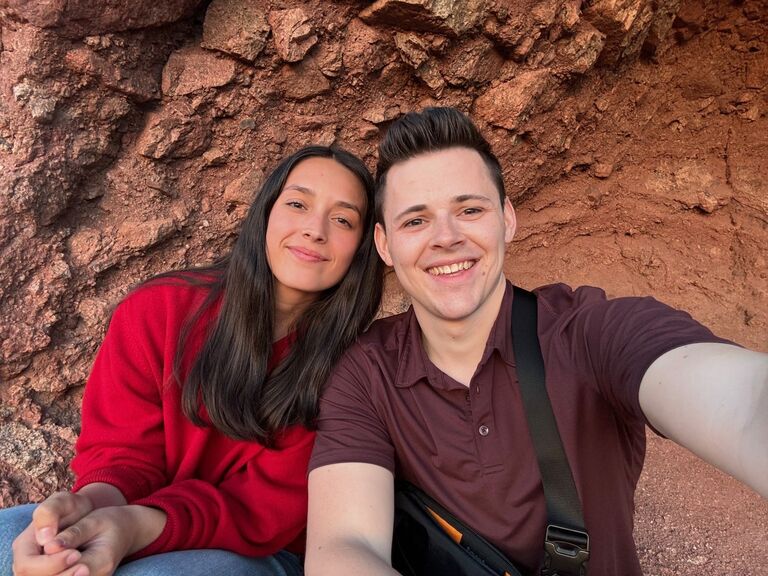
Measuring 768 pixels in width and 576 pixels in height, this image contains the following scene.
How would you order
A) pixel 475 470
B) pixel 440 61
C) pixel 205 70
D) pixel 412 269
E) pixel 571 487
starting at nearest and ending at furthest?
pixel 571 487 → pixel 475 470 → pixel 412 269 → pixel 205 70 → pixel 440 61

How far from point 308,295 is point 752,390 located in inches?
59.4

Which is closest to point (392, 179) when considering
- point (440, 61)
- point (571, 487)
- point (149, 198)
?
point (571, 487)

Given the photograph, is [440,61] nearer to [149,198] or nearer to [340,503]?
[149,198]

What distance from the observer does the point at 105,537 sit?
1.31m

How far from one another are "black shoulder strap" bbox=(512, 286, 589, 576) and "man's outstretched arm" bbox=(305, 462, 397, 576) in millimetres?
452

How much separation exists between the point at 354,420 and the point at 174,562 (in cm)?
67

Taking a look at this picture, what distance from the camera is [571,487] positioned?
1366 millimetres

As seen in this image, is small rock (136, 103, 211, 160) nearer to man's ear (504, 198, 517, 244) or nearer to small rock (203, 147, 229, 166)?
small rock (203, 147, 229, 166)

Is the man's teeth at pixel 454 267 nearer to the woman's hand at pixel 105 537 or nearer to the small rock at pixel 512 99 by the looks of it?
the woman's hand at pixel 105 537

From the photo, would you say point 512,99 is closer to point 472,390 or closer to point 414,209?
point 414,209

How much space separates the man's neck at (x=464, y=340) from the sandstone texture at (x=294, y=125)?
1752mm

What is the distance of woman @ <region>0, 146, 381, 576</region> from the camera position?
1568mm

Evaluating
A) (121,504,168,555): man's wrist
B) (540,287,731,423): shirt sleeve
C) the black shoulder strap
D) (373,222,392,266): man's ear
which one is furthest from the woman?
(540,287,731,423): shirt sleeve

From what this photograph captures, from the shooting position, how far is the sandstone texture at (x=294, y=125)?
2420 mm
